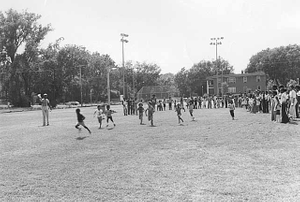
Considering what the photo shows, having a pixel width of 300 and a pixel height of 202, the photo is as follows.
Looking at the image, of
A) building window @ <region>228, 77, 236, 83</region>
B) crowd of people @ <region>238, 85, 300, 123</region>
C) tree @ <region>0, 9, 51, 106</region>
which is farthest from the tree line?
crowd of people @ <region>238, 85, 300, 123</region>

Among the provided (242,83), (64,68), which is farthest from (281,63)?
(64,68)

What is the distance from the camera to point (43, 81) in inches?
2884

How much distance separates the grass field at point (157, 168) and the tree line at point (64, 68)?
53.5 metres

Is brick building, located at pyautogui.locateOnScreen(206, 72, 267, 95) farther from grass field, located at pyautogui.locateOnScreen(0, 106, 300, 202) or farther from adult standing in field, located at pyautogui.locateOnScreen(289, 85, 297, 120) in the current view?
grass field, located at pyautogui.locateOnScreen(0, 106, 300, 202)

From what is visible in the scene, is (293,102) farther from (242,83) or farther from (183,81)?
(183,81)

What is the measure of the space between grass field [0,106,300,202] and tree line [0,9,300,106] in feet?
→ 175

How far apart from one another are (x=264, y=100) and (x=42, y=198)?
76.7 feet

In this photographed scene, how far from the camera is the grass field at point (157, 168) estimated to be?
6.56 m

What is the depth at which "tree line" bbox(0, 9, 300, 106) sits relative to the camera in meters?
66.0

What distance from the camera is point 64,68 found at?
78.2 m

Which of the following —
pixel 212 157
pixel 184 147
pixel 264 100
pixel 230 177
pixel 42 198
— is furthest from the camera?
pixel 264 100

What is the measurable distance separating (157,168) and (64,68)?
240 ft

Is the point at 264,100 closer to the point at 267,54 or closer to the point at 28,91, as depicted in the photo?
the point at 28,91

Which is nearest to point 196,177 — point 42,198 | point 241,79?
point 42,198
